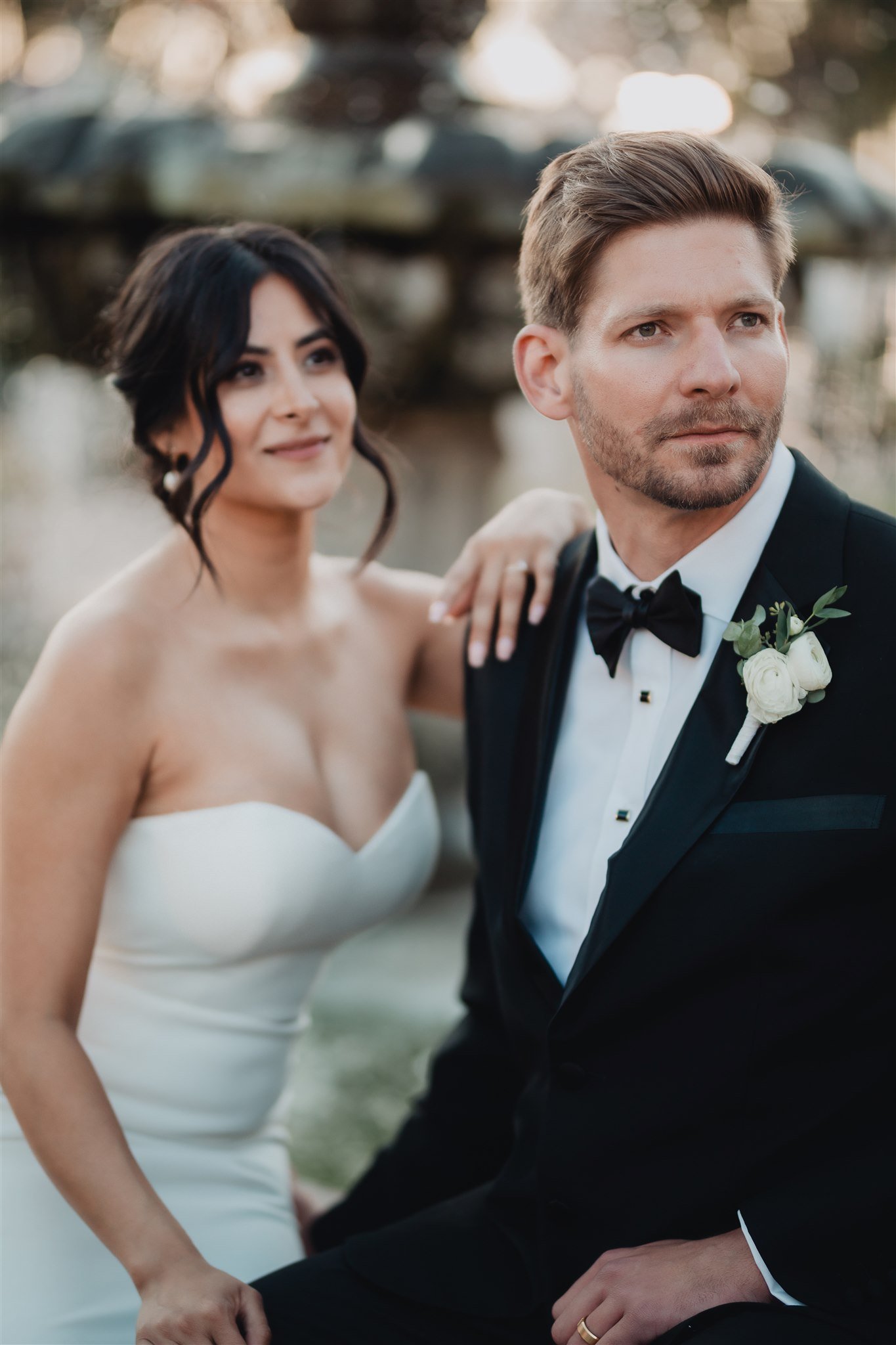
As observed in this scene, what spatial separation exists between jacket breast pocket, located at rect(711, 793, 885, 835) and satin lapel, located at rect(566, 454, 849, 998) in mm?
29

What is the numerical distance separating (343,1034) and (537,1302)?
221 centimetres

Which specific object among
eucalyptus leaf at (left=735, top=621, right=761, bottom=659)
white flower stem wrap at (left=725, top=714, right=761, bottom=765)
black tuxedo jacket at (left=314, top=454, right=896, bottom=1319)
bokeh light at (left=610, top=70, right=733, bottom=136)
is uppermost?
bokeh light at (left=610, top=70, right=733, bottom=136)

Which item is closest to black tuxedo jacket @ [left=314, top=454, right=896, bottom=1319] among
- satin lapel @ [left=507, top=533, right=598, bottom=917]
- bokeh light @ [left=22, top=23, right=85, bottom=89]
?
satin lapel @ [left=507, top=533, right=598, bottom=917]

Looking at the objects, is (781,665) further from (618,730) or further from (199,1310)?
(199,1310)

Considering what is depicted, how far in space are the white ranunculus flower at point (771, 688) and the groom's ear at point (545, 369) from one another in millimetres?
671

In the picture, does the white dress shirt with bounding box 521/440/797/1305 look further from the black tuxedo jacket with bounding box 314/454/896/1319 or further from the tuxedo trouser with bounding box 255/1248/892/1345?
the tuxedo trouser with bounding box 255/1248/892/1345

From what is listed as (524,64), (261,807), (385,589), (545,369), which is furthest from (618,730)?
(524,64)

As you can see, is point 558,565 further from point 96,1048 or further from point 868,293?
point 868,293

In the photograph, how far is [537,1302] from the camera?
2148mm

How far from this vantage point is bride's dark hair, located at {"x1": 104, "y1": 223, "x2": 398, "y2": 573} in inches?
106

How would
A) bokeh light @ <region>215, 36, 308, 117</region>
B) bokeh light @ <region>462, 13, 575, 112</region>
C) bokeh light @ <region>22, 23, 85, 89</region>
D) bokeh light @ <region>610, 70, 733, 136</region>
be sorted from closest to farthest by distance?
1. bokeh light @ <region>215, 36, 308, 117</region>
2. bokeh light @ <region>462, 13, 575, 112</region>
3. bokeh light @ <region>610, 70, 733, 136</region>
4. bokeh light @ <region>22, 23, 85, 89</region>

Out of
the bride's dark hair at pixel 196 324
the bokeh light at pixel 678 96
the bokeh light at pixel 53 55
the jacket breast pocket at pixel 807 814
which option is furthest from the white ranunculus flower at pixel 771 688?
the bokeh light at pixel 53 55

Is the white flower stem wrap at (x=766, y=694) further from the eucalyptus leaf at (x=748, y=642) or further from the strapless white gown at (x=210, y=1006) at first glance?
the strapless white gown at (x=210, y=1006)

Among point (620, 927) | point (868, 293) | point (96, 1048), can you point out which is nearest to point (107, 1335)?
point (96, 1048)
